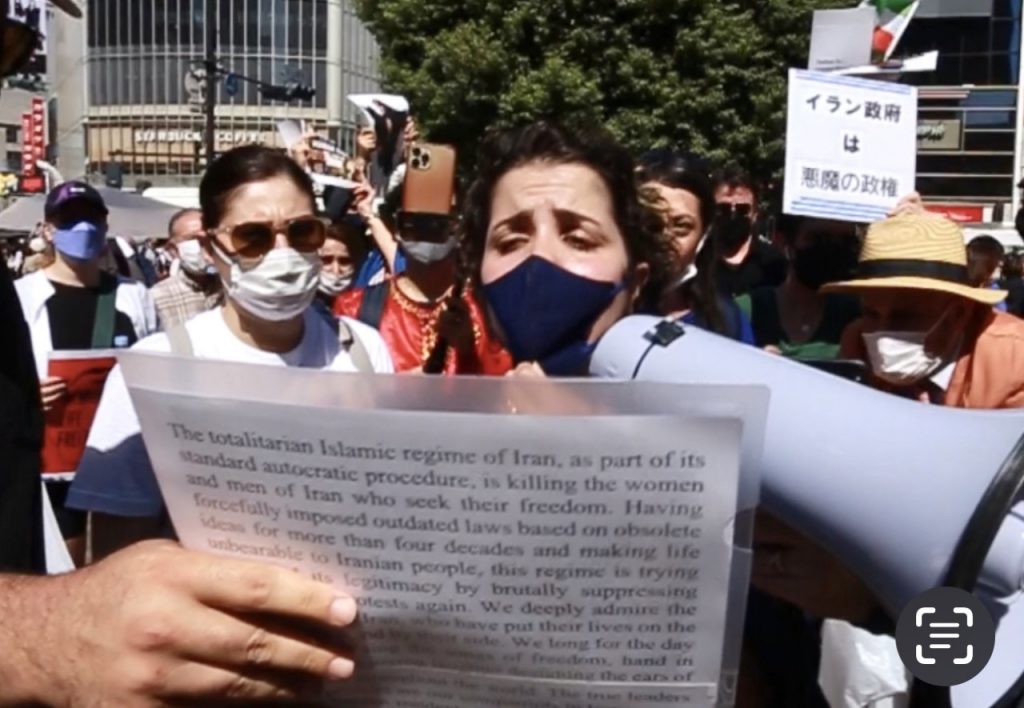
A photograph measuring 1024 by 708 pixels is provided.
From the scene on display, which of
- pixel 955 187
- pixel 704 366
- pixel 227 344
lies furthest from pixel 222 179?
pixel 955 187

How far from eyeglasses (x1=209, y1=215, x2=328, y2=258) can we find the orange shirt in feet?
4.41

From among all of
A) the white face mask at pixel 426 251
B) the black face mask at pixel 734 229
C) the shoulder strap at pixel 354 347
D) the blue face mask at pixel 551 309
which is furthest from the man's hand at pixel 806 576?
the black face mask at pixel 734 229

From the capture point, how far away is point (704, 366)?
1.28 m

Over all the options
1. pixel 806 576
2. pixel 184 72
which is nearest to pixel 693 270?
pixel 806 576

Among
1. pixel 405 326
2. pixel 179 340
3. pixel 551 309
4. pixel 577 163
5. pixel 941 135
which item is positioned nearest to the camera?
pixel 551 309

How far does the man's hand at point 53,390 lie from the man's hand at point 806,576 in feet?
10.7

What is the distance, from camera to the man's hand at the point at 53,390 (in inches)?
169

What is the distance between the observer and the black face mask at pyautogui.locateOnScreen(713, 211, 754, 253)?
5434 millimetres

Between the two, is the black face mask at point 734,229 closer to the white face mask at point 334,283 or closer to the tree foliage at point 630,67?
the white face mask at point 334,283

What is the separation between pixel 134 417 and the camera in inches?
109

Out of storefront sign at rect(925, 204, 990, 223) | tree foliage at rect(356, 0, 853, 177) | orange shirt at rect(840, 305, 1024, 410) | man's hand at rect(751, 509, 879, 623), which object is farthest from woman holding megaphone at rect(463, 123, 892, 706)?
storefront sign at rect(925, 204, 990, 223)

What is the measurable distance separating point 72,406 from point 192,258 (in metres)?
2.51

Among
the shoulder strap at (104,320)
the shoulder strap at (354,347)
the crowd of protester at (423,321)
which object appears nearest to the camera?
the crowd of protester at (423,321)

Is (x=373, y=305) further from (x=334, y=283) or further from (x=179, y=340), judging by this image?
(x=334, y=283)
